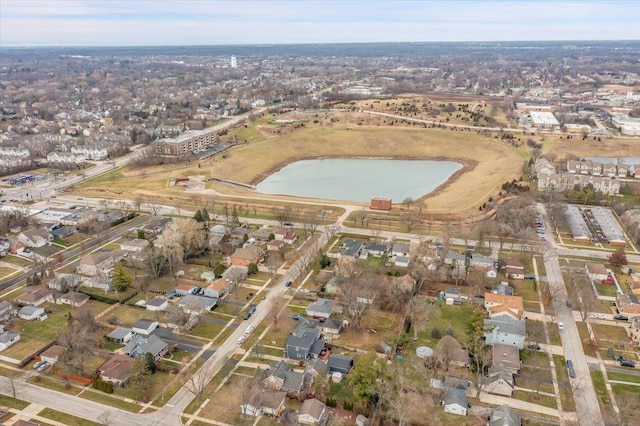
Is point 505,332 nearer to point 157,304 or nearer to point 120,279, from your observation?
point 157,304

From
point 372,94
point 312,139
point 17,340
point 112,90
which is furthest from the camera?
point 112,90

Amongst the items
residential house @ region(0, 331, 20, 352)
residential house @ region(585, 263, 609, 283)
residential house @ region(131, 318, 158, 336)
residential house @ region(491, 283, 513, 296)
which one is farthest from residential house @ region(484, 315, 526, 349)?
residential house @ region(0, 331, 20, 352)

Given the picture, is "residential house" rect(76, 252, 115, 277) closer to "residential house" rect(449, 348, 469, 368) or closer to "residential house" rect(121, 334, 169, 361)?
"residential house" rect(121, 334, 169, 361)

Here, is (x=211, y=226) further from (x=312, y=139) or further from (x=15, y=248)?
(x=312, y=139)

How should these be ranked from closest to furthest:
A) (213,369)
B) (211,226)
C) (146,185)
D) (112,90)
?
1. (213,369)
2. (211,226)
3. (146,185)
4. (112,90)

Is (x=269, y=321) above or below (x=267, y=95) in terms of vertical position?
below

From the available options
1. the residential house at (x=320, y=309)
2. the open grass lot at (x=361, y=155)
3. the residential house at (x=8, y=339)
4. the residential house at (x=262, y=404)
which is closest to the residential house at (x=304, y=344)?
the residential house at (x=320, y=309)

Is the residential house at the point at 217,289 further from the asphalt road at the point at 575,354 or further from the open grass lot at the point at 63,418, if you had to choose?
the asphalt road at the point at 575,354

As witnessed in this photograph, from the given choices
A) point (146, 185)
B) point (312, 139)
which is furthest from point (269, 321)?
point (312, 139)
